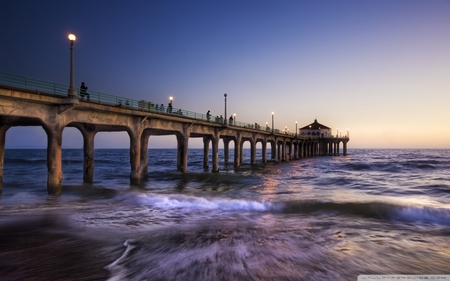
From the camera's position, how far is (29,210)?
44.5 feet

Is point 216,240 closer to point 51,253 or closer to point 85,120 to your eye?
point 51,253

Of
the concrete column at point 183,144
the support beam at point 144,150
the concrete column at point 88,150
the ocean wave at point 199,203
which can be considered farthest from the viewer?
the support beam at point 144,150

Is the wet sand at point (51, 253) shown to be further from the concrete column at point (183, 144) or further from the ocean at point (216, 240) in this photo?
the concrete column at point (183, 144)

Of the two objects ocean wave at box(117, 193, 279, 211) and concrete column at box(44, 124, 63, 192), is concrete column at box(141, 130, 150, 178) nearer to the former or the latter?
ocean wave at box(117, 193, 279, 211)

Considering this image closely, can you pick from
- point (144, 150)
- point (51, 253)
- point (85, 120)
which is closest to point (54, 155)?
point (85, 120)

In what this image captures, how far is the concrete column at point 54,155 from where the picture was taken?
15633 millimetres

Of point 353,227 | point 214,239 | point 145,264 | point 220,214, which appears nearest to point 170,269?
point 145,264

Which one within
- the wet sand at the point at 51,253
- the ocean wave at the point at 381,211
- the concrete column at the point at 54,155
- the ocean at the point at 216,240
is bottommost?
the ocean wave at the point at 381,211

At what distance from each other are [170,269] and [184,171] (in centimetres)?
2226

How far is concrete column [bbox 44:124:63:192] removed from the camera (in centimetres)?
1563

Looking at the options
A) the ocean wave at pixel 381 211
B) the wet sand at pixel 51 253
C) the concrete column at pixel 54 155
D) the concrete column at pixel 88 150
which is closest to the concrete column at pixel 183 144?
the concrete column at pixel 88 150

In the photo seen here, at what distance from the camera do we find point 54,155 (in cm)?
1580

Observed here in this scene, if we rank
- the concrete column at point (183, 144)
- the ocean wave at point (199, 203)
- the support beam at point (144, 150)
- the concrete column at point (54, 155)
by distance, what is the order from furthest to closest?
the support beam at point (144, 150), the concrete column at point (183, 144), the ocean wave at point (199, 203), the concrete column at point (54, 155)

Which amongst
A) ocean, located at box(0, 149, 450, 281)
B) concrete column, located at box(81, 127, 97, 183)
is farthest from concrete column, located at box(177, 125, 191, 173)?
ocean, located at box(0, 149, 450, 281)
